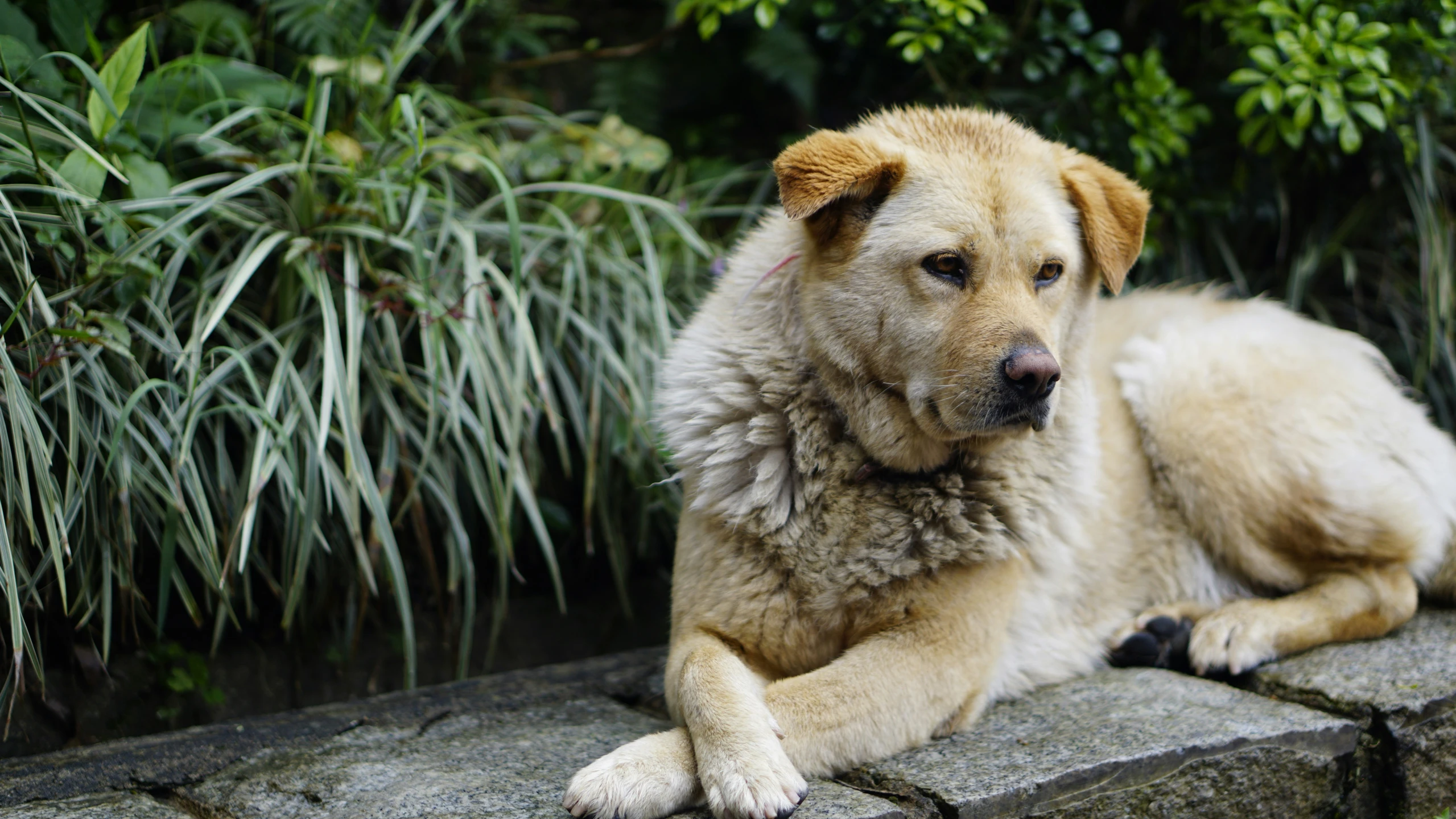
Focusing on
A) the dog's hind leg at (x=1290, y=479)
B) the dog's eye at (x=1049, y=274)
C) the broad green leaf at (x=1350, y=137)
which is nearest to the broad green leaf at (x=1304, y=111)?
the broad green leaf at (x=1350, y=137)

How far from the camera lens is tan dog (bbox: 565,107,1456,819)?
6.75 ft

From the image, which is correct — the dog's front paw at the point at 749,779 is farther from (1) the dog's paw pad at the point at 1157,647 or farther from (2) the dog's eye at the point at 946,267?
(1) the dog's paw pad at the point at 1157,647

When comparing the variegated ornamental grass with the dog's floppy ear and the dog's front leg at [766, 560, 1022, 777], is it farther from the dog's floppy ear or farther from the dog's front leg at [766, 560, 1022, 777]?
the dog's front leg at [766, 560, 1022, 777]

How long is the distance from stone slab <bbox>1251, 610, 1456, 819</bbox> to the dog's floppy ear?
5.19ft

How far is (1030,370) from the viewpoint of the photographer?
80.0 inches

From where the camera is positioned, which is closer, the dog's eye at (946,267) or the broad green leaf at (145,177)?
the dog's eye at (946,267)

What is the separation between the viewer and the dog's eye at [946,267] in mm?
2195

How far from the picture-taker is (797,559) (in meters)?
2.25

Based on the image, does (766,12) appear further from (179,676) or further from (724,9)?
(179,676)

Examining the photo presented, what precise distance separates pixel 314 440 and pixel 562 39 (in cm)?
310

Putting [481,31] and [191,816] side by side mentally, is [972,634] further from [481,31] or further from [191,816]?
[481,31]

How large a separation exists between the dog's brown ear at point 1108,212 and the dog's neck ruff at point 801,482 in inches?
23.3

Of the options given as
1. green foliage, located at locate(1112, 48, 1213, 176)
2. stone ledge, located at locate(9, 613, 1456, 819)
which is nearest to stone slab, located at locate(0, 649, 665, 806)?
stone ledge, located at locate(9, 613, 1456, 819)

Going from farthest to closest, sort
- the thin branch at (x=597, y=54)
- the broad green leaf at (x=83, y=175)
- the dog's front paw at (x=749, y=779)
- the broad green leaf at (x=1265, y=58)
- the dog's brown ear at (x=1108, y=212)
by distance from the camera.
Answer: the thin branch at (x=597, y=54), the broad green leaf at (x=1265, y=58), the broad green leaf at (x=83, y=175), the dog's brown ear at (x=1108, y=212), the dog's front paw at (x=749, y=779)
